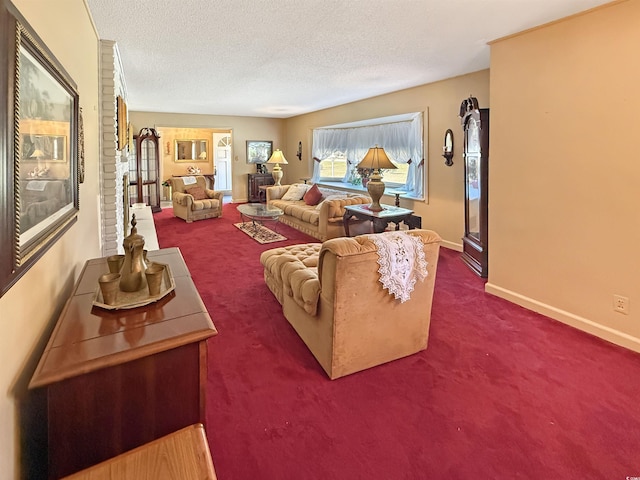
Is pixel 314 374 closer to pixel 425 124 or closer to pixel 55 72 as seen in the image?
pixel 55 72

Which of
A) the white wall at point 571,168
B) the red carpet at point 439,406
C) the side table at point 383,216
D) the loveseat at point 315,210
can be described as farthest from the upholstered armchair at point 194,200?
the white wall at point 571,168

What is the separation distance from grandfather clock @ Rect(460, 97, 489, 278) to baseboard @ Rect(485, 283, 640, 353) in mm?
532

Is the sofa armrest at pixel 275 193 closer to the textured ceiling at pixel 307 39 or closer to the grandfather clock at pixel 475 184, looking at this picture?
the textured ceiling at pixel 307 39

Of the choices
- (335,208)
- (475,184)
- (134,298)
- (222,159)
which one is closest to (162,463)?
(134,298)

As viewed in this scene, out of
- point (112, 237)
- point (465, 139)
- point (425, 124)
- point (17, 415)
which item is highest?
point (425, 124)

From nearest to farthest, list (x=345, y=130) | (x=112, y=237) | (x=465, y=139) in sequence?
(x=112, y=237) → (x=465, y=139) → (x=345, y=130)

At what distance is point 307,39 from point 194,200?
4.75 metres

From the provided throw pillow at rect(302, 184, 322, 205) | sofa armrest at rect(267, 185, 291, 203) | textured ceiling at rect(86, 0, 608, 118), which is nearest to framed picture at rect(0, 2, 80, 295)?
textured ceiling at rect(86, 0, 608, 118)

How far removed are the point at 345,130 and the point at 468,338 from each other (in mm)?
5528

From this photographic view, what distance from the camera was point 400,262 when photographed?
2.06 metres

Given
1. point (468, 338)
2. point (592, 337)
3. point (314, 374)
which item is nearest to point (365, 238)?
point (314, 374)

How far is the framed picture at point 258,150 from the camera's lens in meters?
9.47

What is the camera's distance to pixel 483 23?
286 centimetres

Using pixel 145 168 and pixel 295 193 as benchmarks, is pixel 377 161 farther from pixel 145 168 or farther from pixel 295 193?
pixel 145 168
